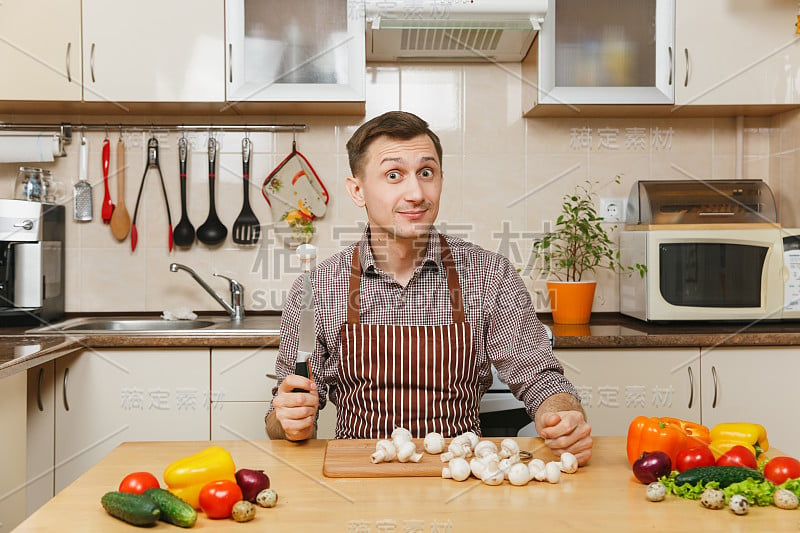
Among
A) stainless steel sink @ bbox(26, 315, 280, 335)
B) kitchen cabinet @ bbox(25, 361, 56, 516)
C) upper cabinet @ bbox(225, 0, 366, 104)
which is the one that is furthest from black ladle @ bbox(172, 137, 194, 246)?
kitchen cabinet @ bbox(25, 361, 56, 516)

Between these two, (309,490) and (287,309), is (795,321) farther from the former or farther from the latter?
(309,490)

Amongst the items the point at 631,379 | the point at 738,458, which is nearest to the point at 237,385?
the point at 631,379

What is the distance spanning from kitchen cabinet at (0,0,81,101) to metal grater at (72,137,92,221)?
0.37 metres

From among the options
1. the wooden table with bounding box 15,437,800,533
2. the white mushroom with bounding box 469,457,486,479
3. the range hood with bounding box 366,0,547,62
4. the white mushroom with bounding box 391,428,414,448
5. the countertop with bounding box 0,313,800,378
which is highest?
the range hood with bounding box 366,0,547,62

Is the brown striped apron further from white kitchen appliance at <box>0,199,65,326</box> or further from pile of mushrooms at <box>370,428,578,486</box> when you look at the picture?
white kitchen appliance at <box>0,199,65,326</box>

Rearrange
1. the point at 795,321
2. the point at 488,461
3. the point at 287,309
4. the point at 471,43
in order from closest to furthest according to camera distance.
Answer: the point at 488,461
the point at 287,309
the point at 795,321
the point at 471,43

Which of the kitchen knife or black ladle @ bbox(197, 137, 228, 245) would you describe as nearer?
the kitchen knife

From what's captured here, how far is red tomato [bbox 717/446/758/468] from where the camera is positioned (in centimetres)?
117

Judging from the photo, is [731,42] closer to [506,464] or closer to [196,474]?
[506,464]

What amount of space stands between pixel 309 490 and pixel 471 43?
2.11 meters

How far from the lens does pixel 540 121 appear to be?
118 inches

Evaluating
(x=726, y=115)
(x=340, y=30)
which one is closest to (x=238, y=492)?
(x=340, y=30)

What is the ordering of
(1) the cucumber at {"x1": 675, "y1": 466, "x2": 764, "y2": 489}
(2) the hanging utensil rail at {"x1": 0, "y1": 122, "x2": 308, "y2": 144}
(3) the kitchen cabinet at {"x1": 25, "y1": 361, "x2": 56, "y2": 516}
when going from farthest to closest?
(2) the hanging utensil rail at {"x1": 0, "y1": 122, "x2": 308, "y2": 144} → (3) the kitchen cabinet at {"x1": 25, "y1": 361, "x2": 56, "y2": 516} → (1) the cucumber at {"x1": 675, "y1": 466, "x2": 764, "y2": 489}

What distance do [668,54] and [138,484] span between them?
2360 mm
